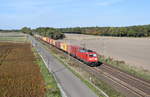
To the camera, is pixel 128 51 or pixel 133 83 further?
pixel 128 51

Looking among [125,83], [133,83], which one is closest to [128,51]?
[133,83]

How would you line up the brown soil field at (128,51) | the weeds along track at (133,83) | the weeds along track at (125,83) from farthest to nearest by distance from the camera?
the brown soil field at (128,51)
the weeds along track at (133,83)
the weeds along track at (125,83)

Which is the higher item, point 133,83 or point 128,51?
point 133,83

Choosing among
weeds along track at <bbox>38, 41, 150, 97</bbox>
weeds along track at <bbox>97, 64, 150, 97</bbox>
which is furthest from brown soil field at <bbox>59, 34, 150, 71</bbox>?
weeds along track at <bbox>38, 41, 150, 97</bbox>

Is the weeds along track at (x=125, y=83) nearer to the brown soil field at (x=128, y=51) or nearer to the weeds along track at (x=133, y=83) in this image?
the weeds along track at (x=133, y=83)

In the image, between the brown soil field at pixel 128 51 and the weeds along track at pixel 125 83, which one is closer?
the weeds along track at pixel 125 83

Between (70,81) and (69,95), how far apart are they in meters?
6.77

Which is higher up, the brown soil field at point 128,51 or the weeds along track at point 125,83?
the weeds along track at point 125,83

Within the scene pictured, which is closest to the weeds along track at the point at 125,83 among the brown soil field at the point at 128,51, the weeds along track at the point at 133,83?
the weeds along track at the point at 133,83

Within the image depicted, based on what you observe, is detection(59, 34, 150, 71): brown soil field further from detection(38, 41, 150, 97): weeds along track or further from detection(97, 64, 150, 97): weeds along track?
detection(38, 41, 150, 97): weeds along track

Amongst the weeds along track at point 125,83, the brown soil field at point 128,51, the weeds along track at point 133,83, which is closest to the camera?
the weeds along track at point 125,83

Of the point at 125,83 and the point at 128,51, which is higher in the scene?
the point at 125,83

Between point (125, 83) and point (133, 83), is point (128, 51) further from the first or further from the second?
point (125, 83)

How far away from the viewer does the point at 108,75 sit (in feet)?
110
